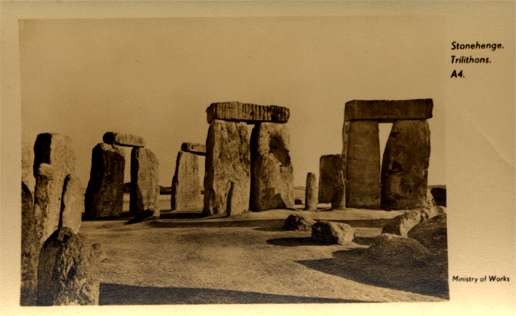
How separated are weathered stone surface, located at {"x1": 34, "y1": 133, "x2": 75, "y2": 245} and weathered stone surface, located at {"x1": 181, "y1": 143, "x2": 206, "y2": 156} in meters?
1.33

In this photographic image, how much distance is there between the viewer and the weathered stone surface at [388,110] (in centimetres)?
610

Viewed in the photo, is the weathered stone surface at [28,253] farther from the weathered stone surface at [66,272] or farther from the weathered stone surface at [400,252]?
the weathered stone surface at [400,252]

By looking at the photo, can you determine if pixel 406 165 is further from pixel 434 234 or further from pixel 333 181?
pixel 434 234

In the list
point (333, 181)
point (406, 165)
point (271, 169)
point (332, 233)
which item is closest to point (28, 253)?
point (271, 169)

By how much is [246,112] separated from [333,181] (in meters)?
1.41

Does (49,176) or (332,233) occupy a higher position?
(49,176)

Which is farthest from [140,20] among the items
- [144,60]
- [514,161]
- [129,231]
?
[514,161]

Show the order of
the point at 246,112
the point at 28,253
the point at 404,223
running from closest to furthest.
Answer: the point at 28,253
the point at 404,223
the point at 246,112

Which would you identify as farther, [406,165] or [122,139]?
[406,165]

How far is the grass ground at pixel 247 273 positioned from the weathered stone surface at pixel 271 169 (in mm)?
823

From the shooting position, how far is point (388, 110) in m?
6.55

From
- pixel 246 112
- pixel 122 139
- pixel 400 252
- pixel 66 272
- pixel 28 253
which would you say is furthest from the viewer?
pixel 246 112

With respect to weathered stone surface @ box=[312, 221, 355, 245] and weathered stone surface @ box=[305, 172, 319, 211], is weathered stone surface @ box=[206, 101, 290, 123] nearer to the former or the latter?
weathered stone surface @ box=[305, 172, 319, 211]

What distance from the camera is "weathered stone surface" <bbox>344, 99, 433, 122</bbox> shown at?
6.10m
